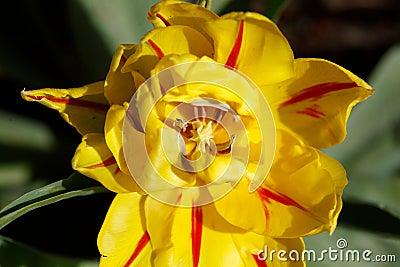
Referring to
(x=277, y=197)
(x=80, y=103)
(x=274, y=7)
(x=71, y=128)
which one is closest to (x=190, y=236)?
(x=277, y=197)

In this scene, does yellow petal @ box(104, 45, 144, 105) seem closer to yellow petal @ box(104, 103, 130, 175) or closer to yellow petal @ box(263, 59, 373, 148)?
yellow petal @ box(104, 103, 130, 175)

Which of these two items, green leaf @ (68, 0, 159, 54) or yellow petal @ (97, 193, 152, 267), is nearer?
yellow petal @ (97, 193, 152, 267)

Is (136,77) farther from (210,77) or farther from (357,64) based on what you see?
(357,64)

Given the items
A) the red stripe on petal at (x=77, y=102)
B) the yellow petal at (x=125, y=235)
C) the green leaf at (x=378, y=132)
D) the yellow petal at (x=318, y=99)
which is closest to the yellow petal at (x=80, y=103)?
the red stripe on petal at (x=77, y=102)

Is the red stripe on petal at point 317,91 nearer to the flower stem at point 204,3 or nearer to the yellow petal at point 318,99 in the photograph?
the yellow petal at point 318,99

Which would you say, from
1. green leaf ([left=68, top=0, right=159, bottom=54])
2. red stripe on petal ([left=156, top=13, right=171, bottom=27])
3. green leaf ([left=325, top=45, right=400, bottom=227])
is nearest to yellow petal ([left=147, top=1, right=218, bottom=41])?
red stripe on petal ([left=156, top=13, right=171, bottom=27])

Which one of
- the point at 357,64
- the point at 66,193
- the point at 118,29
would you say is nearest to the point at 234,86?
the point at 66,193
